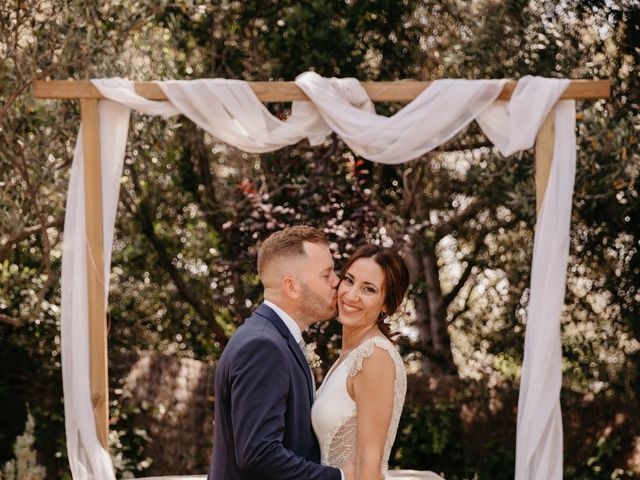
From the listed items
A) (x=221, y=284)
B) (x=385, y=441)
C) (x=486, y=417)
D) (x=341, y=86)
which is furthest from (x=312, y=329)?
(x=385, y=441)

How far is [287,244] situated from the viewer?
9.19 ft

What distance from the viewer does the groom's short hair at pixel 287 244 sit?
2.79m

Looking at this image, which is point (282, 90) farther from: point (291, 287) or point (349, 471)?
point (349, 471)

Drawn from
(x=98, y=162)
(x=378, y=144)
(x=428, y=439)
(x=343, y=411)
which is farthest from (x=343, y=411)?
(x=428, y=439)

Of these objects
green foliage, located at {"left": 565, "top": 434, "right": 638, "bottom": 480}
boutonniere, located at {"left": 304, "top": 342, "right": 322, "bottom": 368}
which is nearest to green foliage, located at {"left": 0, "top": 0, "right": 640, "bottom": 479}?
green foliage, located at {"left": 565, "top": 434, "right": 638, "bottom": 480}

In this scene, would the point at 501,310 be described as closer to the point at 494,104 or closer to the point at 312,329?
the point at 312,329

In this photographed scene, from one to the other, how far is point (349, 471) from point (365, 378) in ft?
0.85

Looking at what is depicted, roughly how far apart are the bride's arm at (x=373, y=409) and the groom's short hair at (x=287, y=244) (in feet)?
1.20

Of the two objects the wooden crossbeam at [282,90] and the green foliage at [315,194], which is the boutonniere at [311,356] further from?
the green foliage at [315,194]

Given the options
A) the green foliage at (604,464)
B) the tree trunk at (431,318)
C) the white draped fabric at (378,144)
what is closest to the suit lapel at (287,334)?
the white draped fabric at (378,144)

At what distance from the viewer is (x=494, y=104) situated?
189 inches

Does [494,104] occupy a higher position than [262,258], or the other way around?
[494,104]

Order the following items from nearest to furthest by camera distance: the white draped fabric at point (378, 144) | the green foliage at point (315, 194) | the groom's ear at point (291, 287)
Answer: the groom's ear at point (291, 287) < the white draped fabric at point (378, 144) < the green foliage at point (315, 194)

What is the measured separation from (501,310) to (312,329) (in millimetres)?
2147
